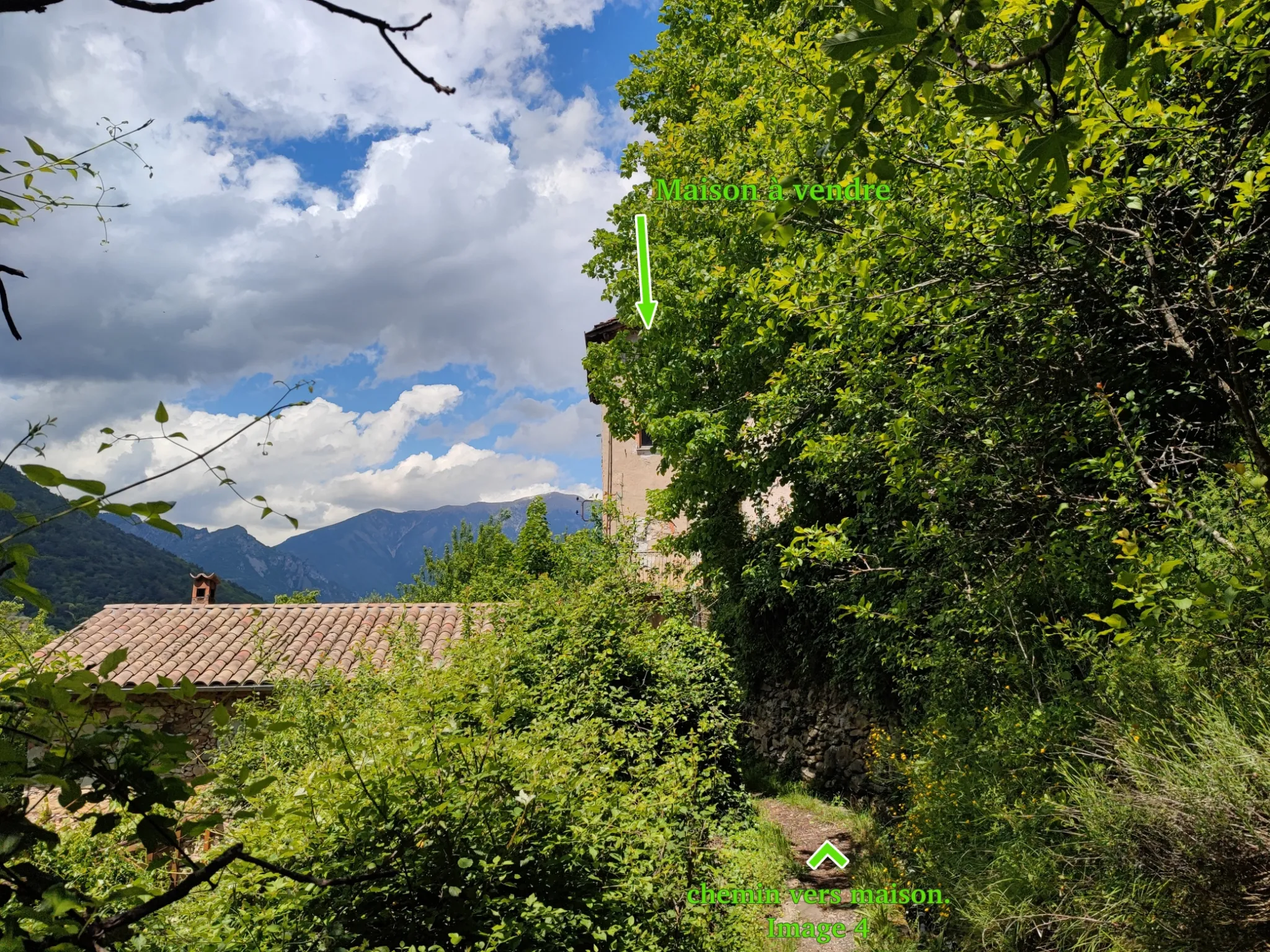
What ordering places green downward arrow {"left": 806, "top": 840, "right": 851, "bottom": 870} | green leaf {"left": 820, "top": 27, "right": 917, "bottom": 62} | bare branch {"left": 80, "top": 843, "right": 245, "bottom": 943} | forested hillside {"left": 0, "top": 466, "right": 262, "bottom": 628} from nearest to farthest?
bare branch {"left": 80, "top": 843, "right": 245, "bottom": 943} < green leaf {"left": 820, "top": 27, "right": 917, "bottom": 62} < green downward arrow {"left": 806, "top": 840, "right": 851, "bottom": 870} < forested hillside {"left": 0, "top": 466, "right": 262, "bottom": 628}

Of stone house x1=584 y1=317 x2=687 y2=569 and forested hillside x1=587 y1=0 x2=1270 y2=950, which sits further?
stone house x1=584 y1=317 x2=687 y2=569

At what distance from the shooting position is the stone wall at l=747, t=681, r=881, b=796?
1005cm

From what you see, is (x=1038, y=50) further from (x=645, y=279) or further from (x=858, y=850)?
(x=645, y=279)

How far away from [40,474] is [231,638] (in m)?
14.5

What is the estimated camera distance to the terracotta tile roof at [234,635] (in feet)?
39.4

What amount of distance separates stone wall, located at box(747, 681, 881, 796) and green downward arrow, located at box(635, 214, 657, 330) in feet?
20.3

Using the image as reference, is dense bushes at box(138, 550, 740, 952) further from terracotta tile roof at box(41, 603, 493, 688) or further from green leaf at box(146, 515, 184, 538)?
terracotta tile roof at box(41, 603, 493, 688)

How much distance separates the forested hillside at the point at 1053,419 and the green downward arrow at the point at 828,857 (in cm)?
90

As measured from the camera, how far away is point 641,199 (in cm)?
1236

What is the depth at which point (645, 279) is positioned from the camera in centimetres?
1086

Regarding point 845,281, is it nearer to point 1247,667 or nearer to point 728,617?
point 1247,667

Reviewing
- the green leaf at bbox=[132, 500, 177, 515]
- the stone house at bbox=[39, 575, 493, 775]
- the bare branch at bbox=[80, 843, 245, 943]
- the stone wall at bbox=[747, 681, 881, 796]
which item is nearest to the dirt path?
the stone wall at bbox=[747, 681, 881, 796]

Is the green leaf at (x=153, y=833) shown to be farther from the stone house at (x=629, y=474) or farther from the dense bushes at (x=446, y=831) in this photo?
the stone house at (x=629, y=474)

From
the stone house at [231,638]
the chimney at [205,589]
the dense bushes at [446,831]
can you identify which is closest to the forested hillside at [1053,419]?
the dense bushes at [446,831]
